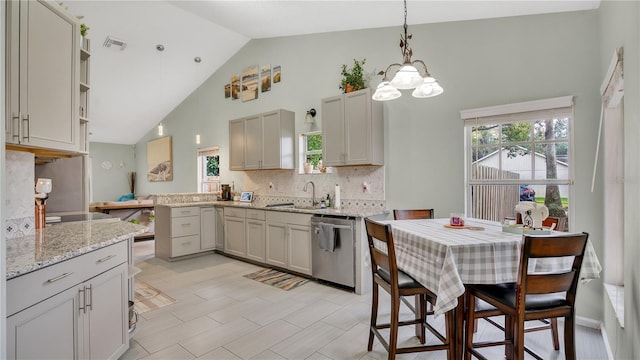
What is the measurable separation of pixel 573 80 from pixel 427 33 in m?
1.52

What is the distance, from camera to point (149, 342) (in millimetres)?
2424

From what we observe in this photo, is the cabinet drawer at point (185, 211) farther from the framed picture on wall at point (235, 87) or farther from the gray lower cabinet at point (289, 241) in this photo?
the framed picture on wall at point (235, 87)

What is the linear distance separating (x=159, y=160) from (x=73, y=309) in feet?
23.8

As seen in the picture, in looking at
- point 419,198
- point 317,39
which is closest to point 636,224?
point 419,198

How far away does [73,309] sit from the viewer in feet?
5.24

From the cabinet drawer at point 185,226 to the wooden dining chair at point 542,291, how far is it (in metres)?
4.41

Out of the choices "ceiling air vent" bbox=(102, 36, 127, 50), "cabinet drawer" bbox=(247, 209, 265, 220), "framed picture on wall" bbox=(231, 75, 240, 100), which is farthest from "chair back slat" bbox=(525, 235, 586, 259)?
"ceiling air vent" bbox=(102, 36, 127, 50)

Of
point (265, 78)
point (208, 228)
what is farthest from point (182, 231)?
point (265, 78)

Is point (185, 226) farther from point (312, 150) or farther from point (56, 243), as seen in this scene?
point (56, 243)

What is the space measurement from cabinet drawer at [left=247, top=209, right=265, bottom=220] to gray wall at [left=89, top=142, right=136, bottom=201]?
6466mm

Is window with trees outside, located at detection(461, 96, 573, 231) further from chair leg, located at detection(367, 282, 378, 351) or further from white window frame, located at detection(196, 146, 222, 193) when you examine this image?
white window frame, located at detection(196, 146, 222, 193)

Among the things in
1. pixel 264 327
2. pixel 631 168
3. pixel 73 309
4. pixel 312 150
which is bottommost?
pixel 264 327

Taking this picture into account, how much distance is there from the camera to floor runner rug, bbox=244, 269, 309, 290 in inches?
148

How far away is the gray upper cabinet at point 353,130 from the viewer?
12.3 feet
